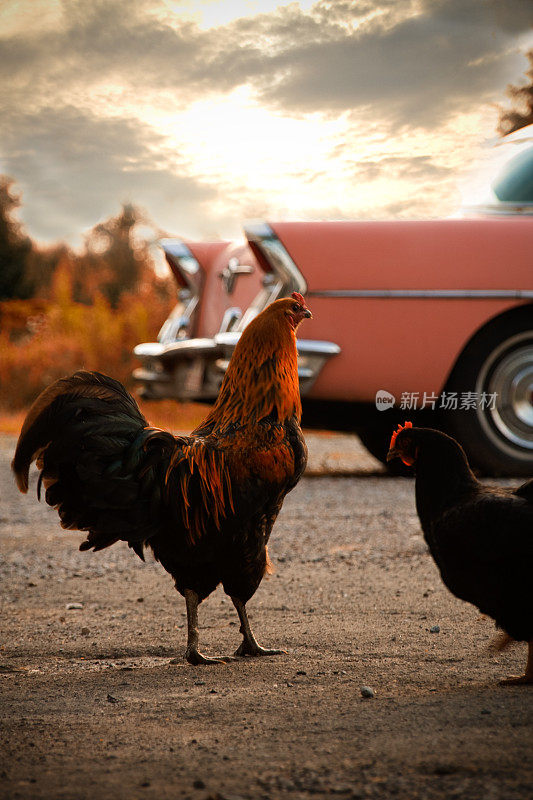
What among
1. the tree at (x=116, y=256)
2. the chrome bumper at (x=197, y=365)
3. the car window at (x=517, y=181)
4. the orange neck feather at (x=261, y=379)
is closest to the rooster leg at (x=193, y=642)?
the orange neck feather at (x=261, y=379)

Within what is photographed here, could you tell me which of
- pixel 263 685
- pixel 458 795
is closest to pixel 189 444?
pixel 263 685

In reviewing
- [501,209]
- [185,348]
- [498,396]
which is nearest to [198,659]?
[498,396]

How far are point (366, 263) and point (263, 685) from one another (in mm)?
3668

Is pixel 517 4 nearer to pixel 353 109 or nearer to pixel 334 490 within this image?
pixel 353 109

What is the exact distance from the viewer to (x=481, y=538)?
104 inches

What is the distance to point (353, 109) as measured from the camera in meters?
5.79

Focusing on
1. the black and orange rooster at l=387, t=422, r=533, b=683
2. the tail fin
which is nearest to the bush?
the tail fin

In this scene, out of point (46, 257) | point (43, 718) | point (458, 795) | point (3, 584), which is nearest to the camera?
point (458, 795)

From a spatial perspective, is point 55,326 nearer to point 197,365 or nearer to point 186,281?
point 186,281

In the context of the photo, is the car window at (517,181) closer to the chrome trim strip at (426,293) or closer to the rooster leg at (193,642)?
the chrome trim strip at (426,293)

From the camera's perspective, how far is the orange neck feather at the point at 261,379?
333cm

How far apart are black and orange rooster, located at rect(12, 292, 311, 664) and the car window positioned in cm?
373

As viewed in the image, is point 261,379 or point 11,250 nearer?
point 261,379

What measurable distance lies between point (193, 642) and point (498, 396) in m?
Result: 3.67
